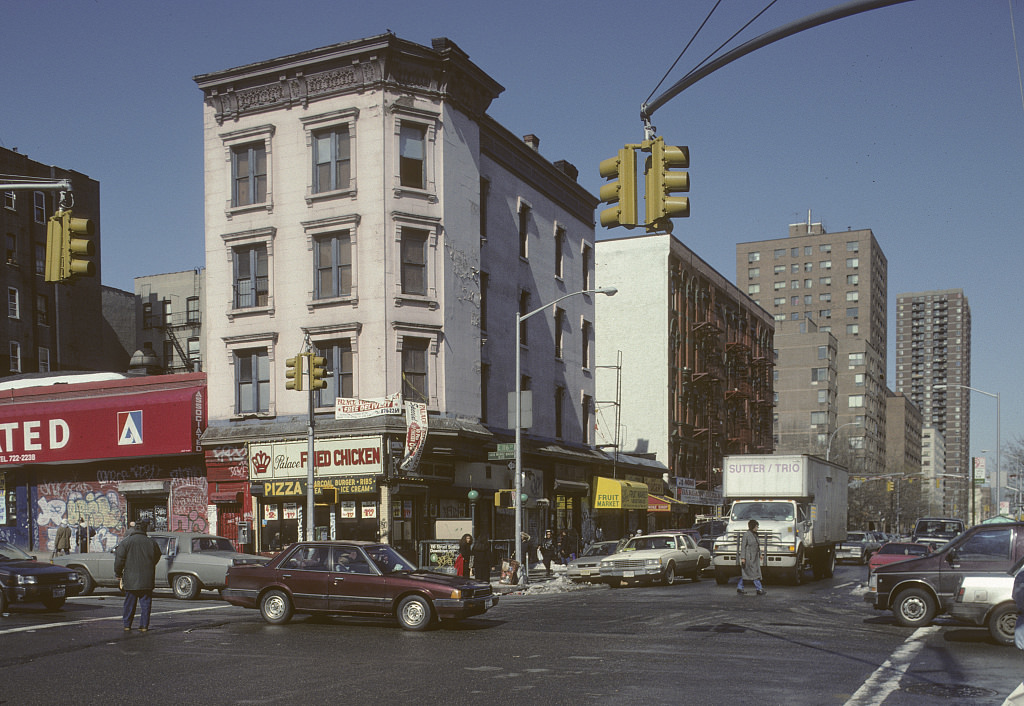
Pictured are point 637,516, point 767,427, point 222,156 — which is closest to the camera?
point 222,156

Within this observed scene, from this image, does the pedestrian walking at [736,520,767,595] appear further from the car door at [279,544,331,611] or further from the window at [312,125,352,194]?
the window at [312,125,352,194]

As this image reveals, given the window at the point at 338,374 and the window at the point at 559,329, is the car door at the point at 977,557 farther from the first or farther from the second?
the window at the point at 559,329

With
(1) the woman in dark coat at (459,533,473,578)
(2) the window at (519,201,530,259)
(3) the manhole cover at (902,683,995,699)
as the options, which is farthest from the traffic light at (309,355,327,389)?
(3) the manhole cover at (902,683,995,699)

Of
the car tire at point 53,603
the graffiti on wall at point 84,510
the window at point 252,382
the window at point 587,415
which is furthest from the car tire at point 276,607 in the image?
the window at point 587,415

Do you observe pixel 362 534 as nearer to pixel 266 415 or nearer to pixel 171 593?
pixel 266 415

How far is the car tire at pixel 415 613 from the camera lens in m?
17.1

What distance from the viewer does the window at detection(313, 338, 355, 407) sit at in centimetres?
3416

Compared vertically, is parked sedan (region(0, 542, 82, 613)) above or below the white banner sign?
below

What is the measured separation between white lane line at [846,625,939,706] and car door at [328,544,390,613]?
26.3 feet

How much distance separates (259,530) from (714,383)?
4004 centimetres

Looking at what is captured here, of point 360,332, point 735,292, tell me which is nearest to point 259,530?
point 360,332

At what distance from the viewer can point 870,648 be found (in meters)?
14.8

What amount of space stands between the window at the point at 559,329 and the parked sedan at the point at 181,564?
23.1 m

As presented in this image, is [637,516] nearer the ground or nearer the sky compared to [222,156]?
nearer the ground
